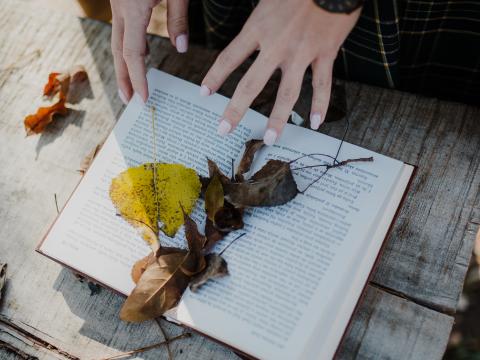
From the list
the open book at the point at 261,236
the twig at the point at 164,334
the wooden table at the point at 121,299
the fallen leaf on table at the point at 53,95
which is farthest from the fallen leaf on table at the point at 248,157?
the fallen leaf on table at the point at 53,95

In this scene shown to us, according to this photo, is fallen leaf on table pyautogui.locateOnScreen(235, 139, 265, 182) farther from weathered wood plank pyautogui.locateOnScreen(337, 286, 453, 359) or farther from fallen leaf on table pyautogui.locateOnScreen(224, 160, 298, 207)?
weathered wood plank pyautogui.locateOnScreen(337, 286, 453, 359)

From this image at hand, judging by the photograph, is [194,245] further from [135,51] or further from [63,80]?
[63,80]

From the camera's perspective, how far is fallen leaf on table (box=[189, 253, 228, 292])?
69 centimetres

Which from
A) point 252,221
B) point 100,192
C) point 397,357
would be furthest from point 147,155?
point 397,357

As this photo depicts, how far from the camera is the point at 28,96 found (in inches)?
37.7

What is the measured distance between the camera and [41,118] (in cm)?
91

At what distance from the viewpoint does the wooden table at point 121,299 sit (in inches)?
29.5

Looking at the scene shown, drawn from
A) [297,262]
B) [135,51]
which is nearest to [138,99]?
[135,51]

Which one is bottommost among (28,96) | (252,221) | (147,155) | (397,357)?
(397,357)

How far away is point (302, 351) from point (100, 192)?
40 cm

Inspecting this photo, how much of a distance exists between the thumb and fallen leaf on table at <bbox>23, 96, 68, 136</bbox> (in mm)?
263

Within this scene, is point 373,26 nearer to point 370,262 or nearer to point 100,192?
point 370,262

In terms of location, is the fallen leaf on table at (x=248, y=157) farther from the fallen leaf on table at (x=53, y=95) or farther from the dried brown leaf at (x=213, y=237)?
the fallen leaf on table at (x=53, y=95)

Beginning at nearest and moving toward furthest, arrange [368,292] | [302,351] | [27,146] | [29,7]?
[302,351], [368,292], [27,146], [29,7]
